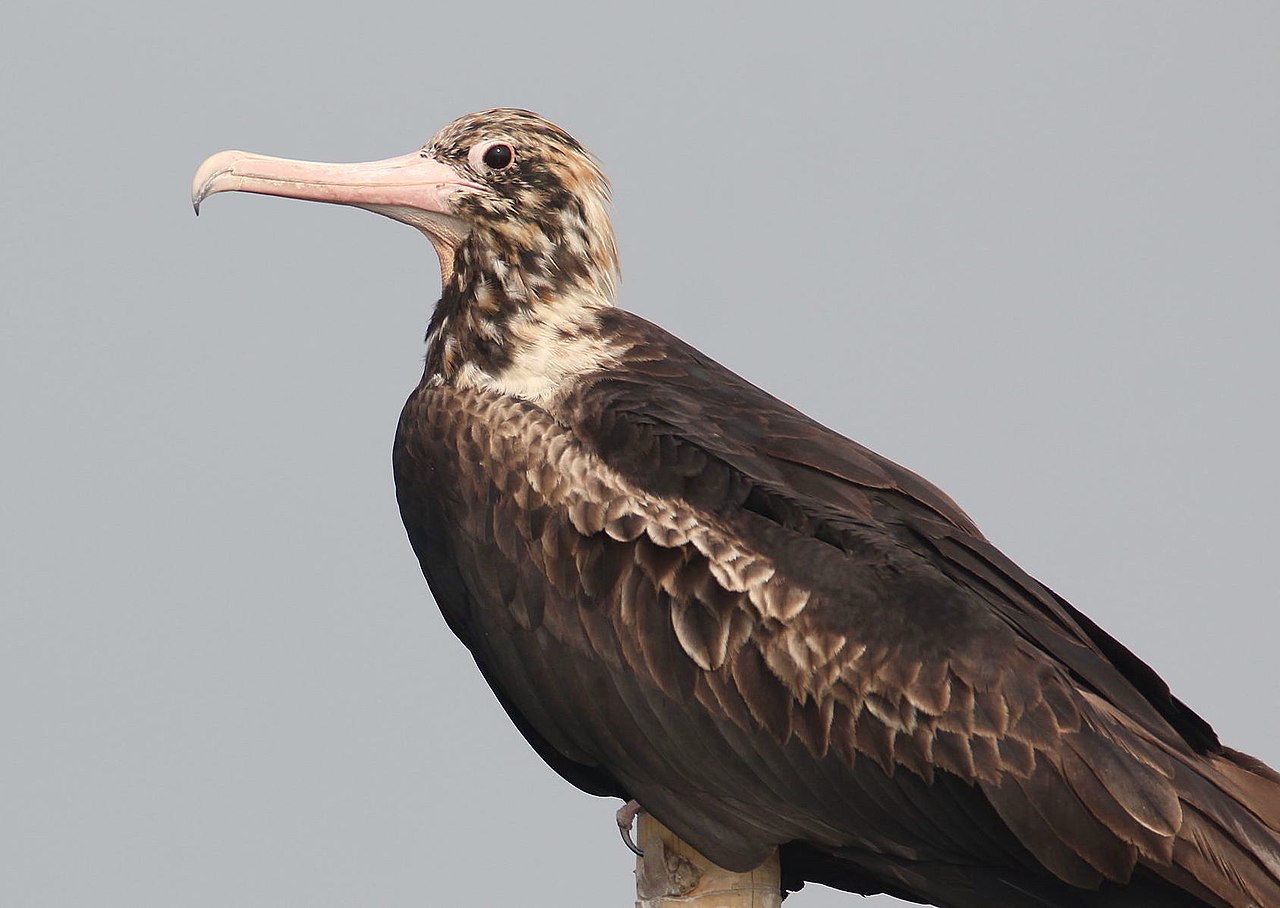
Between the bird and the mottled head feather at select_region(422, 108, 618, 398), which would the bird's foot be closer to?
the bird

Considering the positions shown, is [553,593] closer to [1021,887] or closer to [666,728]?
[666,728]

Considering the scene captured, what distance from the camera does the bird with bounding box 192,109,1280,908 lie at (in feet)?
30.1

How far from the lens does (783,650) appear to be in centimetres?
958

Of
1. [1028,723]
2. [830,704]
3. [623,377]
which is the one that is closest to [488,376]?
[623,377]

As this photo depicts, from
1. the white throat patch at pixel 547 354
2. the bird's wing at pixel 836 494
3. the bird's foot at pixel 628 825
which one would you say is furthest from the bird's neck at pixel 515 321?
the bird's foot at pixel 628 825

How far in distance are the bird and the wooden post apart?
18 centimetres

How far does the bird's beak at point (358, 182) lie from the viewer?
34.3 feet

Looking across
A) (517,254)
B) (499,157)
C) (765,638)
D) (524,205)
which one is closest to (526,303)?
(517,254)

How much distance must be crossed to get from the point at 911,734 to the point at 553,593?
4.88 feet

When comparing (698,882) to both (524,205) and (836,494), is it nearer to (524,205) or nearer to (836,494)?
(836,494)

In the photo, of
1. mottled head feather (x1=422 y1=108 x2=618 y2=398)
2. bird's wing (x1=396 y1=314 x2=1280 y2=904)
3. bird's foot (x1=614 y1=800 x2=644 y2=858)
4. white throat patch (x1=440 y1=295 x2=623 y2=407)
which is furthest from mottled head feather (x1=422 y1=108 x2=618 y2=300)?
bird's foot (x1=614 y1=800 x2=644 y2=858)

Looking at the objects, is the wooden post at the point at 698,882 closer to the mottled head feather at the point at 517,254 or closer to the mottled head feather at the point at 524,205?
the mottled head feather at the point at 517,254

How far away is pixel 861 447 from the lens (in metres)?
10.3

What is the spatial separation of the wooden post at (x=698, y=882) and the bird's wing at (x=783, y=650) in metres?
0.19
